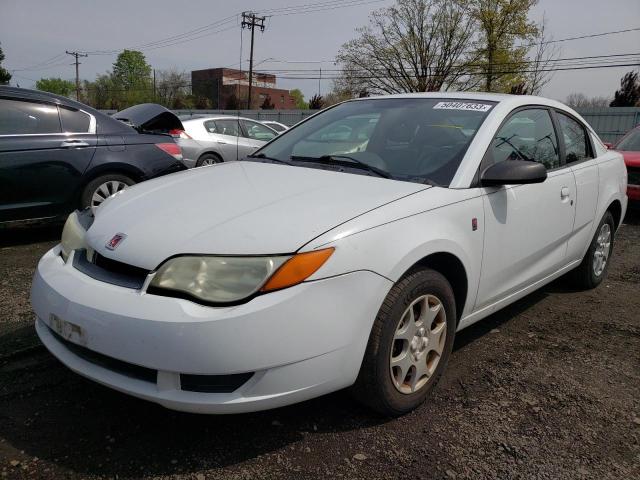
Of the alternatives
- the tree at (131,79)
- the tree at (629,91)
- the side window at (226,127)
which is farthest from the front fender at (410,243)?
the tree at (131,79)

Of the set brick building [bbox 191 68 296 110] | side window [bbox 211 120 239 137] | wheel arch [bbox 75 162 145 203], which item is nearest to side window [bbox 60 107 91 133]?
wheel arch [bbox 75 162 145 203]

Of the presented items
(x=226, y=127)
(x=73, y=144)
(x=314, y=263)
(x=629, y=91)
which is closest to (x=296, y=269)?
(x=314, y=263)

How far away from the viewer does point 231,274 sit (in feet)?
6.34

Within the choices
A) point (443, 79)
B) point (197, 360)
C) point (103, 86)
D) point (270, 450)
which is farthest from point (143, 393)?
point (103, 86)

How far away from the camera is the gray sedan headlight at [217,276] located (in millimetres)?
1905

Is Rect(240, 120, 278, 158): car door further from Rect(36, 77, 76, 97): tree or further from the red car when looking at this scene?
Rect(36, 77, 76, 97): tree

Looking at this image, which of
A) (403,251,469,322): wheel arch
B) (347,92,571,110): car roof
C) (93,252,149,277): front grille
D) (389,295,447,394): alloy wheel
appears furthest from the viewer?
(347,92,571,110): car roof

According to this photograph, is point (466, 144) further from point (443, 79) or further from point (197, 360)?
point (443, 79)

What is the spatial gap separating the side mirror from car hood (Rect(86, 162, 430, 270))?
0.39m

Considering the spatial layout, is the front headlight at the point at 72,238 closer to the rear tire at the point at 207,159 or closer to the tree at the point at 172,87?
the rear tire at the point at 207,159

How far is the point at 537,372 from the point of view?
2.90 metres

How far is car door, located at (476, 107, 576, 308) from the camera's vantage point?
2.76m

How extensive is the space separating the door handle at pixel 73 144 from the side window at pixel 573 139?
4.28 metres

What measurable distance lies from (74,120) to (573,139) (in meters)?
4.51
